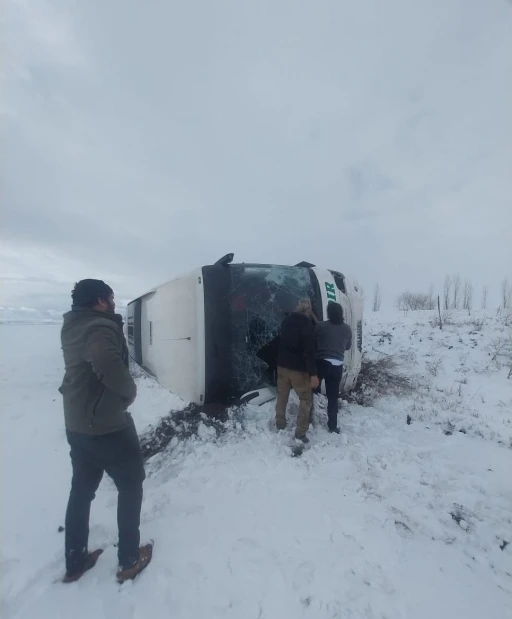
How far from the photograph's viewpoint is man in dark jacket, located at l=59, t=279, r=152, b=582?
2.09m

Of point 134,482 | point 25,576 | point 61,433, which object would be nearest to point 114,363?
point 134,482

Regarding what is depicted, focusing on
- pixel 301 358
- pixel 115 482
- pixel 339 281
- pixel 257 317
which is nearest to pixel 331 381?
pixel 301 358

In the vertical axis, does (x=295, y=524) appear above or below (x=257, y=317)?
below

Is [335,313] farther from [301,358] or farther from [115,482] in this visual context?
[115,482]

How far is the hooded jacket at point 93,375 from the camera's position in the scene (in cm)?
205

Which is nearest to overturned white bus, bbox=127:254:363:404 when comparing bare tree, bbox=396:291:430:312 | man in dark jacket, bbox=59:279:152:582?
man in dark jacket, bbox=59:279:152:582

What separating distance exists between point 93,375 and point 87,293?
0.57 metres

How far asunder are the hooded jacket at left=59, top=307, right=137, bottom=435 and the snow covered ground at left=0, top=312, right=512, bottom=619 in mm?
1145

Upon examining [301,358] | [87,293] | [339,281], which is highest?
[339,281]

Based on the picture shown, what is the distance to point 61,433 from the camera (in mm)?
5457

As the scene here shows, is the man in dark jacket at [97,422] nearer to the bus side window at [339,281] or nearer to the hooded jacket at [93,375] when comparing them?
the hooded jacket at [93,375]

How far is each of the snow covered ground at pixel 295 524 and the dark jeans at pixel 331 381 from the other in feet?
0.93

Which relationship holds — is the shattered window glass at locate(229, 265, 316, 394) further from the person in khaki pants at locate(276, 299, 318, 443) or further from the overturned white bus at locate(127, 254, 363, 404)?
the person in khaki pants at locate(276, 299, 318, 443)

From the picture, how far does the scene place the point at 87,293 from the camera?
87.5 inches
